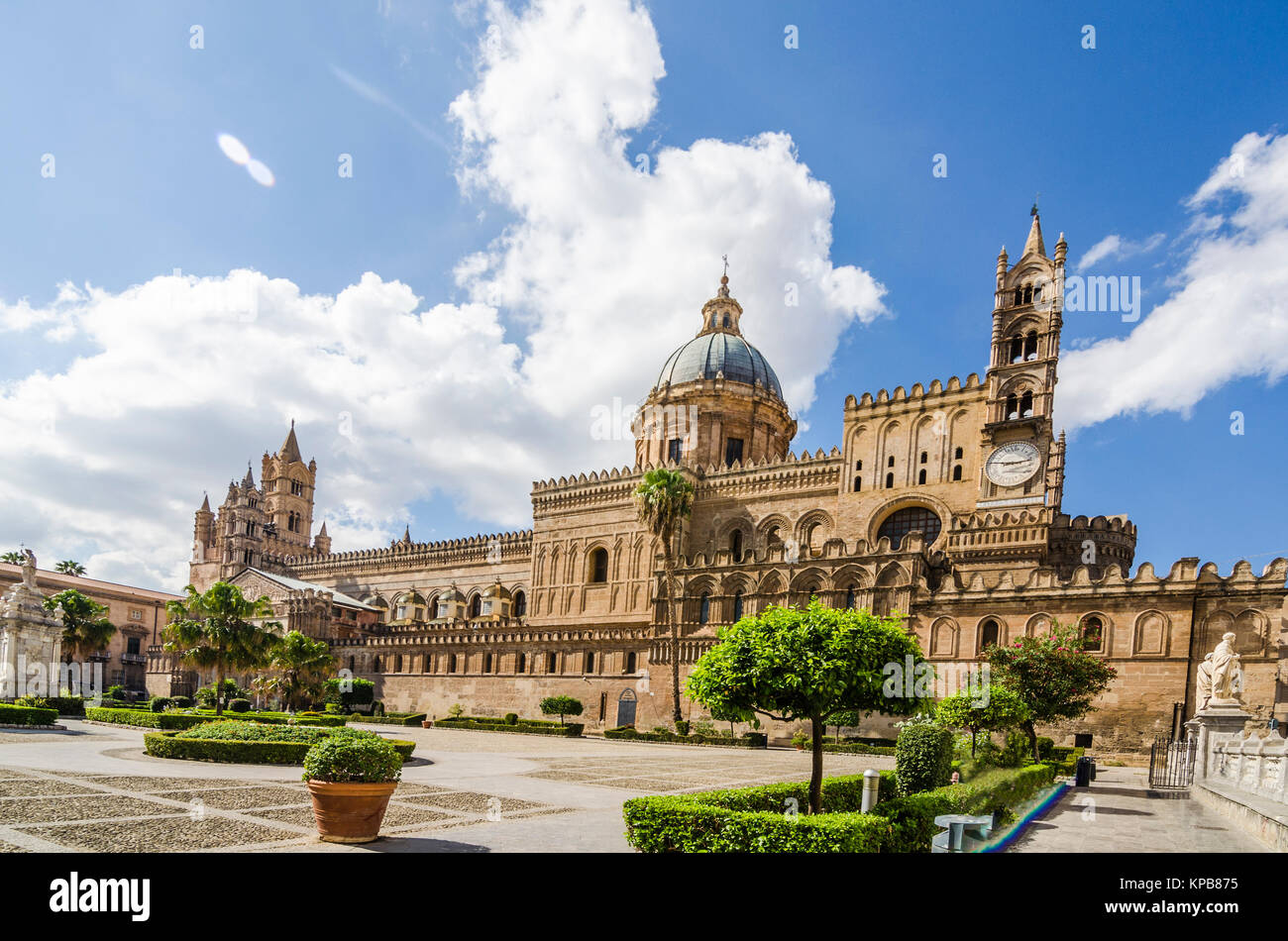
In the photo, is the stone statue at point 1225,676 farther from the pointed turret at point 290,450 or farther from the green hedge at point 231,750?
the pointed turret at point 290,450

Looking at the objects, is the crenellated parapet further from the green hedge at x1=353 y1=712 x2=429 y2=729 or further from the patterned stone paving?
the patterned stone paving

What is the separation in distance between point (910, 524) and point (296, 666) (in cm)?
3669

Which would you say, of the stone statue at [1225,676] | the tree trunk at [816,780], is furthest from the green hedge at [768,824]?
the stone statue at [1225,676]

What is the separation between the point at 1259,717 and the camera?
34.3 metres

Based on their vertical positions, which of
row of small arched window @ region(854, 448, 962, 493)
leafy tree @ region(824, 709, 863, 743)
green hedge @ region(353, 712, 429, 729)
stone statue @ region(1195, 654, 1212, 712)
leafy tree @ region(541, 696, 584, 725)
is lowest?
green hedge @ region(353, 712, 429, 729)

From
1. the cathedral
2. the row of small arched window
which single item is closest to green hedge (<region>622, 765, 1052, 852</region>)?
the cathedral

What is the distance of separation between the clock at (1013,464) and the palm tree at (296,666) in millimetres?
39762

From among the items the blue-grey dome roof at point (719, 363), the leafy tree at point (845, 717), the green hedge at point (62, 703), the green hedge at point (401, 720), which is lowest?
the green hedge at point (401, 720)

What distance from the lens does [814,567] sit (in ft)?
158

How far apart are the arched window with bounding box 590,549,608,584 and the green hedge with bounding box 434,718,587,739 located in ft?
50.7

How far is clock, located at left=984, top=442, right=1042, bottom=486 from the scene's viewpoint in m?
48.0

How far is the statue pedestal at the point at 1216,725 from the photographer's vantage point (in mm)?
23250
